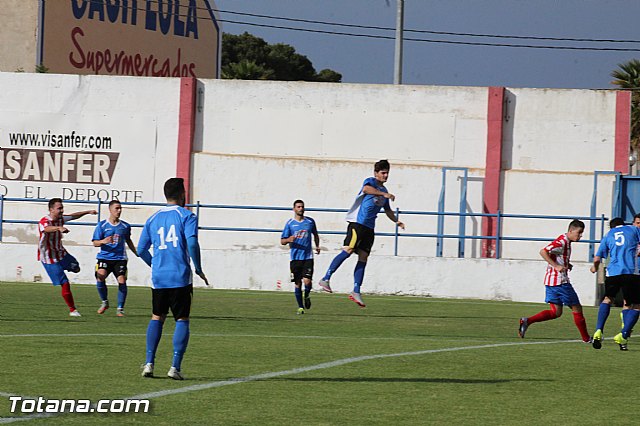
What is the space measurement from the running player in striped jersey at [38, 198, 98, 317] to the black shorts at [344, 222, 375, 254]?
13.8 ft

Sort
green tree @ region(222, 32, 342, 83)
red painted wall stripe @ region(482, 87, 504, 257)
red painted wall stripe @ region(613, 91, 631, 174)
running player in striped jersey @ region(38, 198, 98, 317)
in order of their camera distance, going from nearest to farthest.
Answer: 1. running player in striped jersey @ region(38, 198, 98, 317)
2. red painted wall stripe @ region(613, 91, 631, 174)
3. red painted wall stripe @ region(482, 87, 504, 257)
4. green tree @ region(222, 32, 342, 83)

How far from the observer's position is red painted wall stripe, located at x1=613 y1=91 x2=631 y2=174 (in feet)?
107

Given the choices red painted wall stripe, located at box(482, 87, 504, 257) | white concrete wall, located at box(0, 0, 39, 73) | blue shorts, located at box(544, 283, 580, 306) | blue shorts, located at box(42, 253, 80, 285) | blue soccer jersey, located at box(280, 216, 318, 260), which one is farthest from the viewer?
white concrete wall, located at box(0, 0, 39, 73)

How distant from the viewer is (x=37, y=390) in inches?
392

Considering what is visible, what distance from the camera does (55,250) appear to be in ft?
62.0

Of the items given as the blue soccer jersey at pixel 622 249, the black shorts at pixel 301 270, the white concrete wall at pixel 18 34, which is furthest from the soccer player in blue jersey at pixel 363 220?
the white concrete wall at pixel 18 34

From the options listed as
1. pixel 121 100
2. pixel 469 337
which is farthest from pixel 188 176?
pixel 469 337

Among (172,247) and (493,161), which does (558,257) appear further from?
(493,161)

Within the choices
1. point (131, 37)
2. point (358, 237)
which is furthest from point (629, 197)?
point (131, 37)

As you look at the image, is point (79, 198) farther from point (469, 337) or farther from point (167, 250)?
point (167, 250)

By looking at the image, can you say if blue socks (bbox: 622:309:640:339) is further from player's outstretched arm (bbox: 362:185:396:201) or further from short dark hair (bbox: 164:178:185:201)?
short dark hair (bbox: 164:178:185:201)

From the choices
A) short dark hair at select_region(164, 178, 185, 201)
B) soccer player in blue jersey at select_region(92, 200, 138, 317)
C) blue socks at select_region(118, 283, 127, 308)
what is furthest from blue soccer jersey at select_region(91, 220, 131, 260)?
short dark hair at select_region(164, 178, 185, 201)

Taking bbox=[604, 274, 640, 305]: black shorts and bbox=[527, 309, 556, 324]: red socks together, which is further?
bbox=[527, 309, 556, 324]: red socks

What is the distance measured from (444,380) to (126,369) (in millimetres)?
3086
